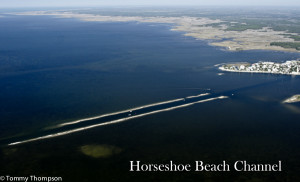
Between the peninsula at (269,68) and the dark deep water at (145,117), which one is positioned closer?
the dark deep water at (145,117)

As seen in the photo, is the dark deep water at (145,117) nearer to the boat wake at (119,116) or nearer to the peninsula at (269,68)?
the boat wake at (119,116)

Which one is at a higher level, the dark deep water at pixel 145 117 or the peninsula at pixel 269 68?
the peninsula at pixel 269 68

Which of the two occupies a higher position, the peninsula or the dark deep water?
the peninsula

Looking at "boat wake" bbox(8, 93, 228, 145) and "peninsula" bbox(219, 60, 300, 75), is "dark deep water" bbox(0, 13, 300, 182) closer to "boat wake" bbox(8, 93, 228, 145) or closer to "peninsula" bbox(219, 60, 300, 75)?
"boat wake" bbox(8, 93, 228, 145)

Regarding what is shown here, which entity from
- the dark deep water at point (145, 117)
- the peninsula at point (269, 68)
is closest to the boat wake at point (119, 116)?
the dark deep water at point (145, 117)

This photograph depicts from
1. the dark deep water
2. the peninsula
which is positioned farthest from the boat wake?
the peninsula

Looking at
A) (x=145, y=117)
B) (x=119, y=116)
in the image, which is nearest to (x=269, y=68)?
(x=145, y=117)

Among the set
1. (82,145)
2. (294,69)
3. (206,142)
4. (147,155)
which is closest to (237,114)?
(206,142)

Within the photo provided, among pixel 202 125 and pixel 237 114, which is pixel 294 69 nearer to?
pixel 237 114
